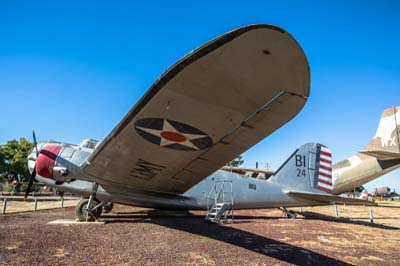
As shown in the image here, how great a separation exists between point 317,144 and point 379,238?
21.0 feet

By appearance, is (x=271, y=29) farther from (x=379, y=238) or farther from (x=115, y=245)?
(x=379, y=238)

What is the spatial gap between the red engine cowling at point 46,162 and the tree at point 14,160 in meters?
41.3

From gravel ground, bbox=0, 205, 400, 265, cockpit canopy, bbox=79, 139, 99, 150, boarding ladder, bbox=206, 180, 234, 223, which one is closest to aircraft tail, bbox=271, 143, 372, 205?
boarding ladder, bbox=206, 180, 234, 223

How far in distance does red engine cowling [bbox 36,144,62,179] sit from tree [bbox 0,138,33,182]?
41323 millimetres

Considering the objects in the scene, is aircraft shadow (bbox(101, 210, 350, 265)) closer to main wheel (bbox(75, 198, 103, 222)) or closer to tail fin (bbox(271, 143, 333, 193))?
main wheel (bbox(75, 198, 103, 222))

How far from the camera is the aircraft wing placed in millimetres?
3010

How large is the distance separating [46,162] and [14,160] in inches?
1710

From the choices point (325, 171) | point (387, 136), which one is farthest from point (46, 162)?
point (387, 136)

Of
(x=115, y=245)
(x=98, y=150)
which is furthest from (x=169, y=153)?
(x=115, y=245)

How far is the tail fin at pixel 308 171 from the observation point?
1226 cm

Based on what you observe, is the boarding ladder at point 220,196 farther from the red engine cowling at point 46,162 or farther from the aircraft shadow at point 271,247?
the red engine cowling at point 46,162

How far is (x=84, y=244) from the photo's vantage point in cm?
525

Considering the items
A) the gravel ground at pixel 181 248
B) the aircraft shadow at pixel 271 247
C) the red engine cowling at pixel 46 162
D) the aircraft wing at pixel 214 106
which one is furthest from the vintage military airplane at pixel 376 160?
the red engine cowling at pixel 46 162

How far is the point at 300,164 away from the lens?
41.5 ft
